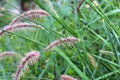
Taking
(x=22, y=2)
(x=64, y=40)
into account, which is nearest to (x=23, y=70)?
(x=64, y=40)

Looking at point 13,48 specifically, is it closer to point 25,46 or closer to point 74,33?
point 25,46

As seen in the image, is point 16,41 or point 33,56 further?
point 16,41

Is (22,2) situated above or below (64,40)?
above

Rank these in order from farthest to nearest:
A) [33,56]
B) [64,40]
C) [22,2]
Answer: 1. [22,2]
2. [64,40]
3. [33,56]

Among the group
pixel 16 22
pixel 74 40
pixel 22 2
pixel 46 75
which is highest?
pixel 22 2

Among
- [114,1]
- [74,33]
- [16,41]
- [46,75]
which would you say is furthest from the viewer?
[16,41]

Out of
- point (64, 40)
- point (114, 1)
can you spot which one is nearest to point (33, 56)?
point (64, 40)
